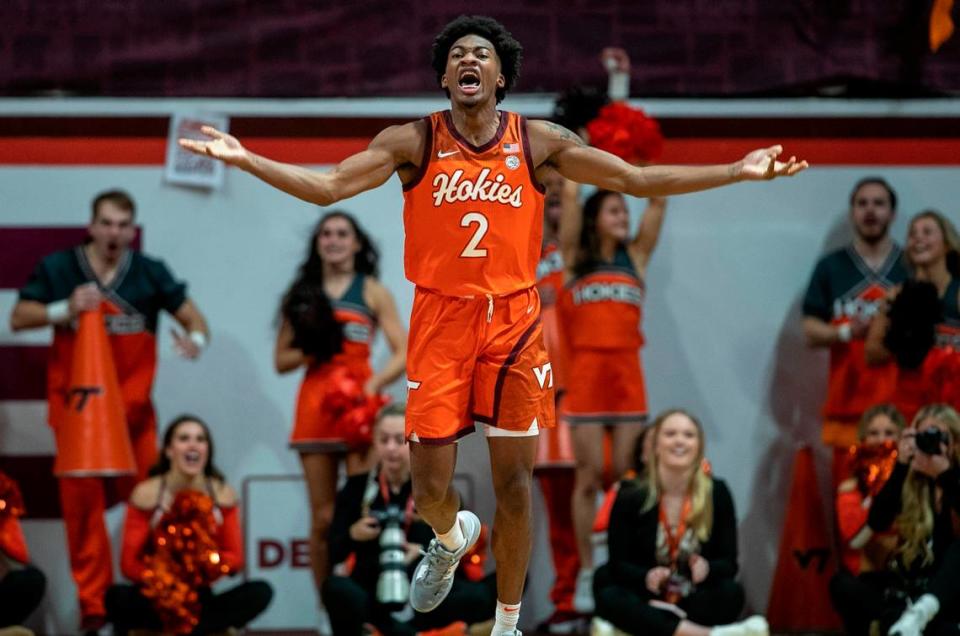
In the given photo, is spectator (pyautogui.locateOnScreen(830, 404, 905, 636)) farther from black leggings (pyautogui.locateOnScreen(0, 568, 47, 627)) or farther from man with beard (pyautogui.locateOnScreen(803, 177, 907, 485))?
black leggings (pyautogui.locateOnScreen(0, 568, 47, 627))

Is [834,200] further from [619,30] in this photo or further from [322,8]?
[322,8]

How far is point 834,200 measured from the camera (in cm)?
808

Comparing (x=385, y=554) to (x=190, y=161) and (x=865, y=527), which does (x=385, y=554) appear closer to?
(x=865, y=527)

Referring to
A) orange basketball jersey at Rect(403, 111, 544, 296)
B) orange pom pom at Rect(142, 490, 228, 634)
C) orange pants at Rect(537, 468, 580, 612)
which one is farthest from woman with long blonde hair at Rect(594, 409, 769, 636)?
orange basketball jersey at Rect(403, 111, 544, 296)

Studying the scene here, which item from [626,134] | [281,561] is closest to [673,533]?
[626,134]

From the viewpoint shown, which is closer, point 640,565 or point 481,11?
point 640,565

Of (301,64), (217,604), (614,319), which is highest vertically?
(301,64)

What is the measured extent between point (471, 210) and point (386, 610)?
7.54ft

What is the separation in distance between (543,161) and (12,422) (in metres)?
4.17

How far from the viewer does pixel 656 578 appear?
6.44m

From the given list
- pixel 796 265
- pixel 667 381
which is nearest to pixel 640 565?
pixel 667 381

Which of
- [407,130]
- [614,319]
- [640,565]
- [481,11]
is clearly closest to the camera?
[407,130]

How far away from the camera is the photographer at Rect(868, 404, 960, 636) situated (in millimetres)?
6289

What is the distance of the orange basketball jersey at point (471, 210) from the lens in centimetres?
466
